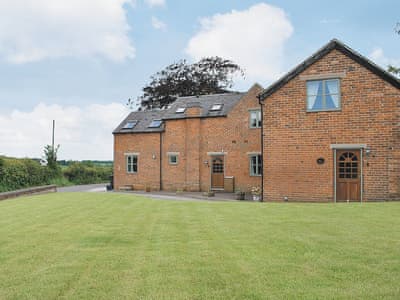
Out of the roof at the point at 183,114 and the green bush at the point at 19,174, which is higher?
the roof at the point at 183,114

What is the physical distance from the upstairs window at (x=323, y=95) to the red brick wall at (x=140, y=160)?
47.7ft

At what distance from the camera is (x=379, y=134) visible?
15594 millimetres

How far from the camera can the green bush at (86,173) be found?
3803cm

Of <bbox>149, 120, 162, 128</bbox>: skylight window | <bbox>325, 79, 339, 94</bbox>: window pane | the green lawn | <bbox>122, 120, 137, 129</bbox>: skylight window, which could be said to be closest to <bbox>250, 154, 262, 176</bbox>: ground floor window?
<bbox>325, 79, 339, 94</bbox>: window pane

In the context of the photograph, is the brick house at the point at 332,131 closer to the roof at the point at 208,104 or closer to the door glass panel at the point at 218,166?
the door glass panel at the point at 218,166

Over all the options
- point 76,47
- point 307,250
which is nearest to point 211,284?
point 307,250

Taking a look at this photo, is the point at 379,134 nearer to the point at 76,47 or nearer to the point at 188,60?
the point at 76,47

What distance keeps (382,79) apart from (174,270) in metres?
14.5

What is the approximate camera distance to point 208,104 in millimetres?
27688

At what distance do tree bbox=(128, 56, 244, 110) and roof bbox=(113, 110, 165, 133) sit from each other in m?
13.6

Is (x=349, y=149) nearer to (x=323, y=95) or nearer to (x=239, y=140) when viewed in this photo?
(x=323, y=95)

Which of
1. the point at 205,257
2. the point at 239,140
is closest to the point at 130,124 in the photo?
the point at 239,140

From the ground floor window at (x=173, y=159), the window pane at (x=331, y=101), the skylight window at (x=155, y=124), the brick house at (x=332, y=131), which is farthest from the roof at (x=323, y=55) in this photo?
the skylight window at (x=155, y=124)

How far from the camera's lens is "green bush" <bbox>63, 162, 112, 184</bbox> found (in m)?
38.0
